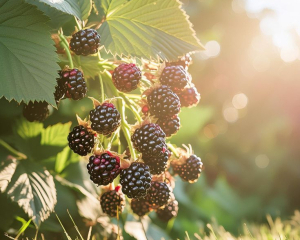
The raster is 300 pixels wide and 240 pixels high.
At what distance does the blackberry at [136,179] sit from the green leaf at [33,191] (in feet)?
0.71

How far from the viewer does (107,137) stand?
798 millimetres

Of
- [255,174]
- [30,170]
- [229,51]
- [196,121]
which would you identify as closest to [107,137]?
[30,170]

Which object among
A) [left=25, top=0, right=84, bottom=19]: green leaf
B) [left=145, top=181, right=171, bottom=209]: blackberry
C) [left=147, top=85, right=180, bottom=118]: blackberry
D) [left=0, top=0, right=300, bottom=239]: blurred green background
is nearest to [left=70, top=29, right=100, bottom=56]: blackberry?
[left=25, top=0, right=84, bottom=19]: green leaf

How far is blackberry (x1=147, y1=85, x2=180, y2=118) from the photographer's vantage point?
72 centimetres

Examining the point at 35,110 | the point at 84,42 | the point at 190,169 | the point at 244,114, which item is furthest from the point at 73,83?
the point at 244,114

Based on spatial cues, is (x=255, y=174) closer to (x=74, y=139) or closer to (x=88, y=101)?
(x=88, y=101)

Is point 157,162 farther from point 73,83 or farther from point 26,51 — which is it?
point 26,51

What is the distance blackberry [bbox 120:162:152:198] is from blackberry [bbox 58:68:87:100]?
0.16 m

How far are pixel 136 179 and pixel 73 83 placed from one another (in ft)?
0.67

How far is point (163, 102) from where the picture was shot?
717mm

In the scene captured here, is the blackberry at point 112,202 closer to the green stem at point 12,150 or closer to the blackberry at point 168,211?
the blackberry at point 168,211

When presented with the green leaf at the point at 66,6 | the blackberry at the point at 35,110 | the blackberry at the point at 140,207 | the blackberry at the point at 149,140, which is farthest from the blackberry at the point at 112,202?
the green leaf at the point at 66,6

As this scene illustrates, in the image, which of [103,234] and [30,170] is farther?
[103,234]

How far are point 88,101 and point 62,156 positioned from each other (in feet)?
0.70
